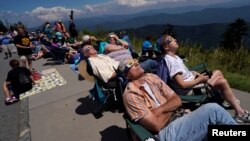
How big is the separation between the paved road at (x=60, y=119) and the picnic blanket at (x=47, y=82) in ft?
1.21

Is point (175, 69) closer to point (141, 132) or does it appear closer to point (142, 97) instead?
point (142, 97)

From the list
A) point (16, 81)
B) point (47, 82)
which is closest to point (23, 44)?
point (47, 82)

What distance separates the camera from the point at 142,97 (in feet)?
9.79

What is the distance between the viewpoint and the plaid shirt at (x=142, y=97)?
2.85 m

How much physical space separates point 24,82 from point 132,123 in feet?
16.2

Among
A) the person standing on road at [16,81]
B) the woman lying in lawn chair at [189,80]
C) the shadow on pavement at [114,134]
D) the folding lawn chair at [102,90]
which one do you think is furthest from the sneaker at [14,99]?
the woman lying in lawn chair at [189,80]

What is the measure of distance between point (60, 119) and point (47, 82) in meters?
3.09

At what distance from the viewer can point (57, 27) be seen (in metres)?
14.4

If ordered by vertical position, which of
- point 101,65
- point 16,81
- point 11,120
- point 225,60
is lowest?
point 11,120

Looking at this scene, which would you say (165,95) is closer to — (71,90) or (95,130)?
(95,130)

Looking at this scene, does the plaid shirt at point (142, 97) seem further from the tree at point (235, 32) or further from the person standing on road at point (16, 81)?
the tree at point (235, 32)

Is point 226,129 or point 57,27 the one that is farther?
point 57,27

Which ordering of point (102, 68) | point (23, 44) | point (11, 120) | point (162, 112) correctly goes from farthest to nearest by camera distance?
point (23, 44) < point (11, 120) < point (102, 68) < point (162, 112)

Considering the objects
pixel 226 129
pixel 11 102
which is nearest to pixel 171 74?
pixel 226 129
